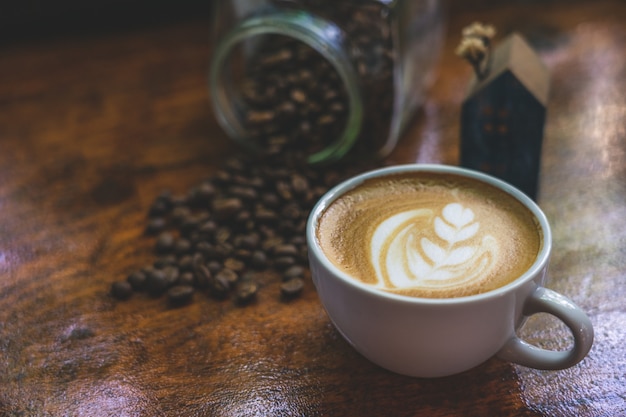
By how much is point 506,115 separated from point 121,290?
2.16ft

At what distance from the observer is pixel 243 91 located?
4.39ft

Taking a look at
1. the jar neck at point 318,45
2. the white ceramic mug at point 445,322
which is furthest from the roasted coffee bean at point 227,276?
the jar neck at point 318,45

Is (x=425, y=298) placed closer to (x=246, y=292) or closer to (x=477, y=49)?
(x=246, y=292)

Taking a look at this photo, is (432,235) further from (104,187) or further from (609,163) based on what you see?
(104,187)

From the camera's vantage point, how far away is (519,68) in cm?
111

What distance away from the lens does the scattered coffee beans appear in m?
1.01

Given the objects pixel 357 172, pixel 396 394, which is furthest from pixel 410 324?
pixel 357 172

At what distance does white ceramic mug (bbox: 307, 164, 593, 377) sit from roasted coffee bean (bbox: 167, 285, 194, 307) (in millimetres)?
246

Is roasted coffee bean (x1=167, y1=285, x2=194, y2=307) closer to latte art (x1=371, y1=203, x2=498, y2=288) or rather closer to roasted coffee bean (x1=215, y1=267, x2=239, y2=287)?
roasted coffee bean (x1=215, y1=267, x2=239, y2=287)

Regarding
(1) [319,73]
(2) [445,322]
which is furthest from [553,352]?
(1) [319,73]

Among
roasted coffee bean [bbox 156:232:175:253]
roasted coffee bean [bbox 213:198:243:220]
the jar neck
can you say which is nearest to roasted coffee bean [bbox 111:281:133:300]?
roasted coffee bean [bbox 156:232:175:253]

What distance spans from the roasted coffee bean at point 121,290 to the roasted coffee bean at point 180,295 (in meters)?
0.06

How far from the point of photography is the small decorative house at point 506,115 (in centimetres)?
110

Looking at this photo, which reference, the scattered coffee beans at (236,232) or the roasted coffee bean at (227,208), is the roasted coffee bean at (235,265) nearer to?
the scattered coffee beans at (236,232)
